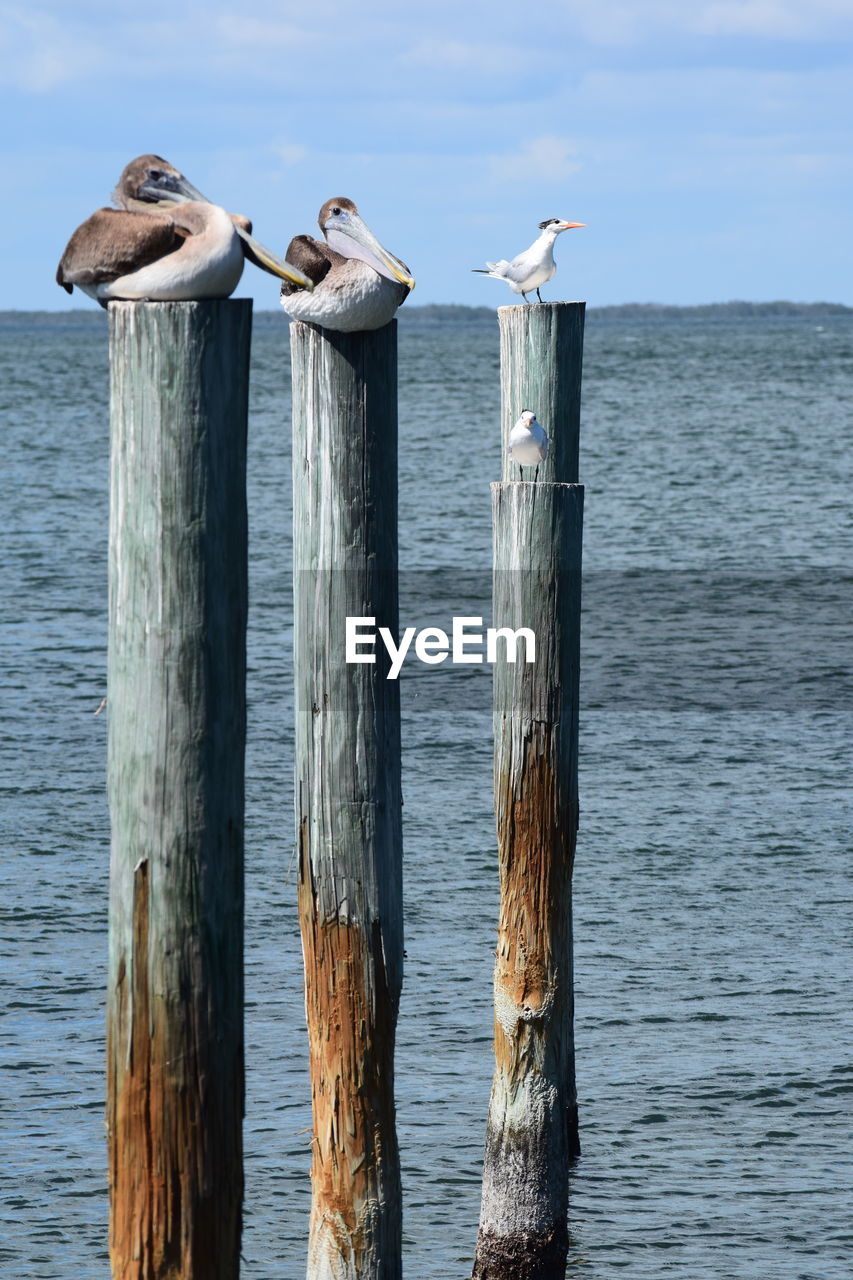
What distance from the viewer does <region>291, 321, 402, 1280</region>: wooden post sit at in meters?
4.91

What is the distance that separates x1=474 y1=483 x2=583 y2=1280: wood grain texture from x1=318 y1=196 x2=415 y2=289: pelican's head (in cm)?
205

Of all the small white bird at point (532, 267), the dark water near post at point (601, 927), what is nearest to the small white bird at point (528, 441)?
the small white bird at point (532, 267)

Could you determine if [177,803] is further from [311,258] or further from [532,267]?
[532,267]

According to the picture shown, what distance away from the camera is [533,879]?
7.26 meters

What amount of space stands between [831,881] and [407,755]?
4.39m

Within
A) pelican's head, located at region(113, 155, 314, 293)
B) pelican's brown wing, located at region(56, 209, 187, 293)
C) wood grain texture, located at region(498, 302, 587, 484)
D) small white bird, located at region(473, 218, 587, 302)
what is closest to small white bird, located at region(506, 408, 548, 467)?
wood grain texture, located at region(498, 302, 587, 484)

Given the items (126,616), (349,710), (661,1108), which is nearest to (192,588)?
(126,616)

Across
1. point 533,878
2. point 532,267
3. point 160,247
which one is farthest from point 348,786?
point 532,267

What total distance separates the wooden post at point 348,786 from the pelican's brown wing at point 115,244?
84 cm

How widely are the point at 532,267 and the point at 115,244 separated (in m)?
5.05

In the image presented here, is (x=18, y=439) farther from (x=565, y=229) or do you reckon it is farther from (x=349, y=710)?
(x=349, y=710)

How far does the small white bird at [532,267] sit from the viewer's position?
28.9 feet

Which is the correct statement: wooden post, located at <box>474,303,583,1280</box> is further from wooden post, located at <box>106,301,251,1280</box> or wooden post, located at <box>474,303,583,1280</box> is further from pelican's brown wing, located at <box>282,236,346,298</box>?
wooden post, located at <box>106,301,251,1280</box>

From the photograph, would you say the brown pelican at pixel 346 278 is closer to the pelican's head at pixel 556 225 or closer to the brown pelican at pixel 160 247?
the brown pelican at pixel 160 247
